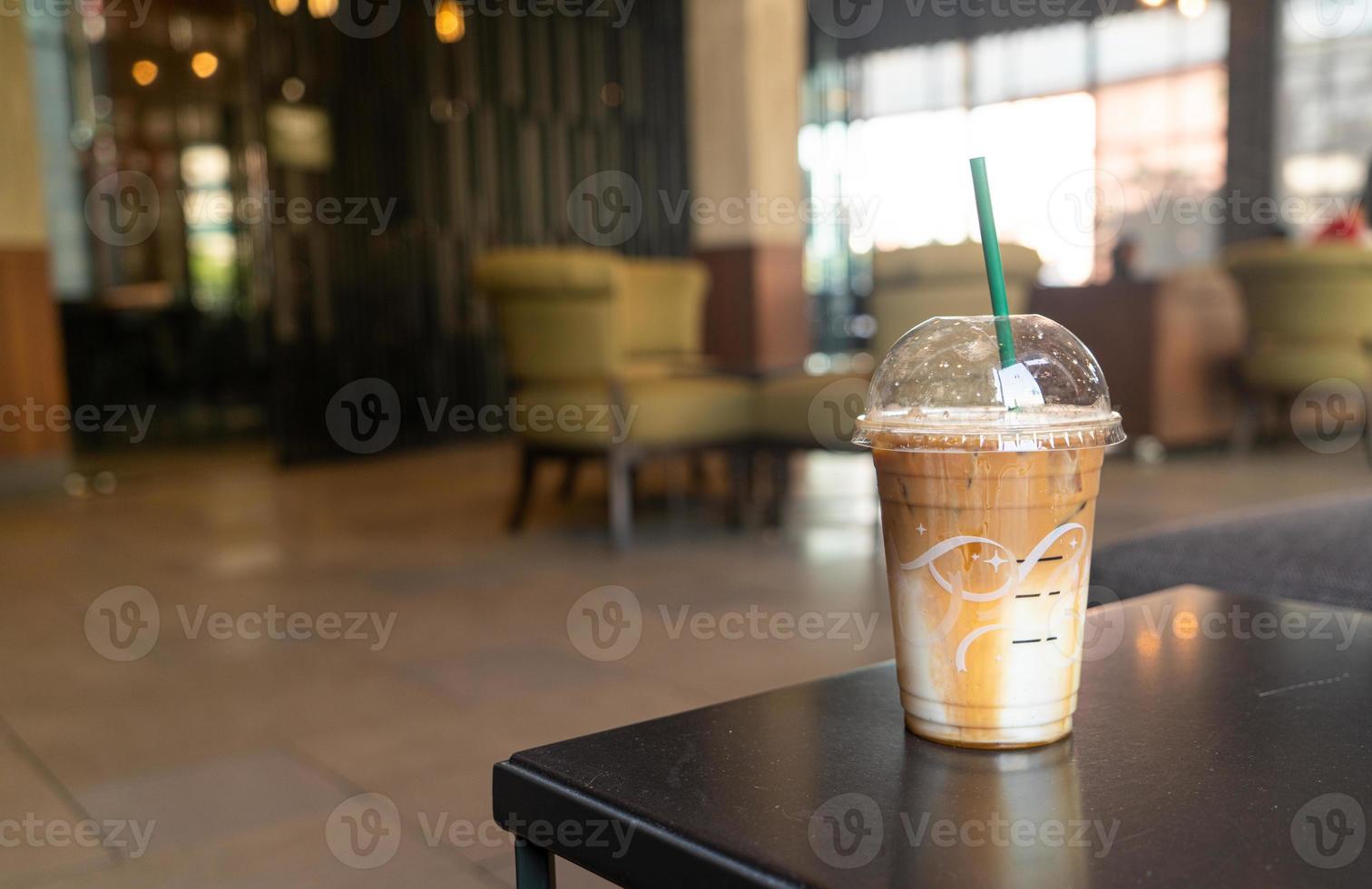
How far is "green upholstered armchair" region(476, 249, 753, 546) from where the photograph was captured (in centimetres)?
389

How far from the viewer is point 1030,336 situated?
0.74 meters

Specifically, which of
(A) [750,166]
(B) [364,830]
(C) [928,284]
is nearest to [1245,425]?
(C) [928,284]

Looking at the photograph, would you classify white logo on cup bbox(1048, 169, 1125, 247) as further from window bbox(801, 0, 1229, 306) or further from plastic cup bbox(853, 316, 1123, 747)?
plastic cup bbox(853, 316, 1123, 747)

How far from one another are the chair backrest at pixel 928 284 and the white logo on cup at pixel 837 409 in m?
0.40

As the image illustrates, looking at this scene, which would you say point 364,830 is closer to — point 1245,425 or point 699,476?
point 699,476

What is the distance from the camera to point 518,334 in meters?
4.03

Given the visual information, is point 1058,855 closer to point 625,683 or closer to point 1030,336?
point 1030,336

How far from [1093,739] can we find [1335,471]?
516 cm

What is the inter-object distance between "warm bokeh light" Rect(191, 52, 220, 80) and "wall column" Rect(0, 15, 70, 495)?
56.8 inches

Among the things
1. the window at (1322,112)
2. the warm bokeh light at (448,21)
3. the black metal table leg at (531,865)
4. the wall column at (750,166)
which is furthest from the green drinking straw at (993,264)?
the window at (1322,112)

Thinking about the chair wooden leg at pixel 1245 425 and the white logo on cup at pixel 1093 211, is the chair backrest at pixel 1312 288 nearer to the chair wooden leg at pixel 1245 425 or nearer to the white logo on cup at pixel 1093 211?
the chair wooden leg at pixel 1245 425

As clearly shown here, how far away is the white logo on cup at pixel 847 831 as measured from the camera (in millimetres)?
576

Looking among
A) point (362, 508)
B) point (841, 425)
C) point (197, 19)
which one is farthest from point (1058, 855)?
point (197, 19)

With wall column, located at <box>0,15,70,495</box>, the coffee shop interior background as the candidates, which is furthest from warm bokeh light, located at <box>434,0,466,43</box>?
wall column, located at <box>0,15,70,495</box>
